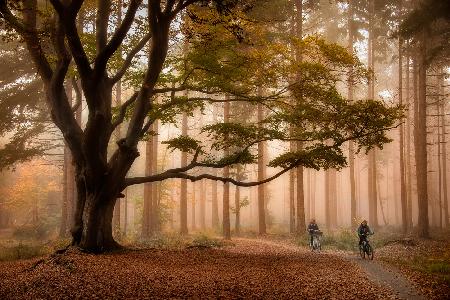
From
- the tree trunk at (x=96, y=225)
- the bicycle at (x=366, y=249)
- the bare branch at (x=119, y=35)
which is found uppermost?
the bare branch at (x=119, y=35)

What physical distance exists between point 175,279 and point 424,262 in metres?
10.1

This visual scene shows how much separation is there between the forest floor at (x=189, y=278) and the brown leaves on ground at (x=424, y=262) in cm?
40

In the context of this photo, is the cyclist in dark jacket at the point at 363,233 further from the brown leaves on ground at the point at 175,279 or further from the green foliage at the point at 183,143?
the green foliage at the point at 183,143

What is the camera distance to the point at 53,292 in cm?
771

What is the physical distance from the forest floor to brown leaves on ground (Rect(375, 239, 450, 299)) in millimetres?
396

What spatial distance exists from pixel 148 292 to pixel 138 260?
11.9 feet

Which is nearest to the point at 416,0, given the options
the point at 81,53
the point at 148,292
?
the point at 81,53

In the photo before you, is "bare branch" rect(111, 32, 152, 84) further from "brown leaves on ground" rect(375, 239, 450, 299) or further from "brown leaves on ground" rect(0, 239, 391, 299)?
"brown leaves on ground" rect(375, 239, 450, 299)

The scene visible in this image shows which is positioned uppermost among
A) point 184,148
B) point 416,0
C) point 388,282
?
point 416,0

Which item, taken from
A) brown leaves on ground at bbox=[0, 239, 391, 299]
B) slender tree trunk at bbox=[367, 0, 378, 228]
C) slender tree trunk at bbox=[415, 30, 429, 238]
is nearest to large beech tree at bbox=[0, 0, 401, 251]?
brown leaves on ground at bbox=[0, 239, 391, 299]

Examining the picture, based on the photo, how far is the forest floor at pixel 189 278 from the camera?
809 centimetres

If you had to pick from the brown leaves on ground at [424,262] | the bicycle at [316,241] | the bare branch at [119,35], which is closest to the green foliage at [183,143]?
the bare branch at [119,35]

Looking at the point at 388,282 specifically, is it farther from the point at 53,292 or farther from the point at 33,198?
the point at 33,198

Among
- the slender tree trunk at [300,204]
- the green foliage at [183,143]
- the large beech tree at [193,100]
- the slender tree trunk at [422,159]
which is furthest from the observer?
the slender tree trunk at [300,204]
